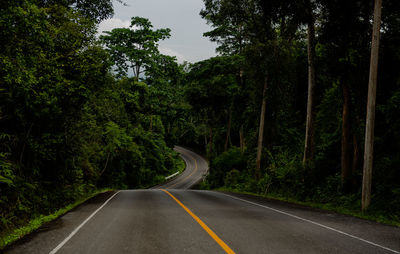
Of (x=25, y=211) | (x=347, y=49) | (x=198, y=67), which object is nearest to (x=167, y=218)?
(x=25, y=211)

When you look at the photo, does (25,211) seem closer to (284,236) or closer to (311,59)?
(284,236)

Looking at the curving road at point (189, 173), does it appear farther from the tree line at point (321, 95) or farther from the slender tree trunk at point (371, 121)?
the slender tree trunk at point (371, 121)

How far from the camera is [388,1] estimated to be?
527 inches

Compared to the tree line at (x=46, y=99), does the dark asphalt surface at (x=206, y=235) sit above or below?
below

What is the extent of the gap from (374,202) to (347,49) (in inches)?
294

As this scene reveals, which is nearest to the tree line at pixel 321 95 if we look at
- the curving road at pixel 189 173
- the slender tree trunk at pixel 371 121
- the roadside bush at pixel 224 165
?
the slender tree trunk at pixel 371 121

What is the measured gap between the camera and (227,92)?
1293 inches

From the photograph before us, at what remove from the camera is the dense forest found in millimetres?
9961

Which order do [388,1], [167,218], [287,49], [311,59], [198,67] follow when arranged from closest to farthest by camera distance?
[167,218]
[388,1]
[311,59]
[287,49]
[198,67]

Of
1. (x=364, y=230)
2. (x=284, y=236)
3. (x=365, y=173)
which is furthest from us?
(x=365, y=173)

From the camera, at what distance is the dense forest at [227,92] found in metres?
9.96

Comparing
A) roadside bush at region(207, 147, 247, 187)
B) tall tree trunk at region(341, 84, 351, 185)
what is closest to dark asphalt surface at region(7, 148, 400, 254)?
tall tree trunk at region(341, 84, 351, 185)

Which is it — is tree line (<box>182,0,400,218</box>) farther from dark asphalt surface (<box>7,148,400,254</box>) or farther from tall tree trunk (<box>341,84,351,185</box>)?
dark asphalt surface (<box>7,148,400,254</box>)

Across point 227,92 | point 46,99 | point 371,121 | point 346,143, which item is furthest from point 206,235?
point 227,92
